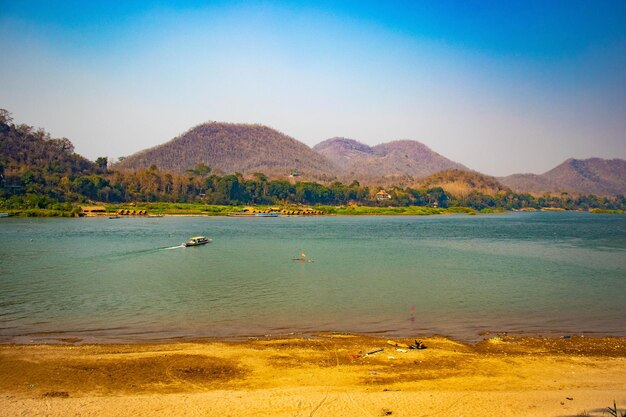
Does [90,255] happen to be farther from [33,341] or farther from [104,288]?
[33,341]

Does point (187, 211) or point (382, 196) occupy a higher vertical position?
point (382, 196)

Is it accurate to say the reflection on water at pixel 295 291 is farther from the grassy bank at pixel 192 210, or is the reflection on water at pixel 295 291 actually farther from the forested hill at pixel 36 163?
the forested hill at pixel 36 163

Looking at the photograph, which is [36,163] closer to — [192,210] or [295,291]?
[192,210]

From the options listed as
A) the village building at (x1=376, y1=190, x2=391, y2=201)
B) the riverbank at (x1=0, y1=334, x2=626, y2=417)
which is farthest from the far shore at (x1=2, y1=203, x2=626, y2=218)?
the riverbank at (x1=0, y1=334, x2=626, y2=417)

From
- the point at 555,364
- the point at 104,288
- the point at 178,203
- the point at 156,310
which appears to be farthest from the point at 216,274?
the point at 178,203

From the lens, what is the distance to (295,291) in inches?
1040

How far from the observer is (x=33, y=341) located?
16.6 metres

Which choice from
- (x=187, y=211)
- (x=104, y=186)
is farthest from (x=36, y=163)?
(x=187, y=211)

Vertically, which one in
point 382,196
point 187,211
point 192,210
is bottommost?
point 187,211

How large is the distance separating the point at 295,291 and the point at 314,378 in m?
13.5

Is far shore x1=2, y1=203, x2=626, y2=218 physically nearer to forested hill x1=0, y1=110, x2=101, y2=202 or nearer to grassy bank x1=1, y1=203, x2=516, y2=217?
grassy bank x1=1, y1=203, x2=516, y2=217

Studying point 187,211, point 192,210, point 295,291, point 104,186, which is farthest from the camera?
point 104,186

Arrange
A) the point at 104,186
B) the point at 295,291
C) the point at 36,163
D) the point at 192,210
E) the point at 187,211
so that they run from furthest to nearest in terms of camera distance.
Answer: the point at 36,163 → the point at 104,186 → the point at 192,210 → the point at 187,211 → the point at 295,291

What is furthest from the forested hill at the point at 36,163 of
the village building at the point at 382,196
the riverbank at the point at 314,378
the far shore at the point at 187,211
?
the riverbank at the point at 314,378
